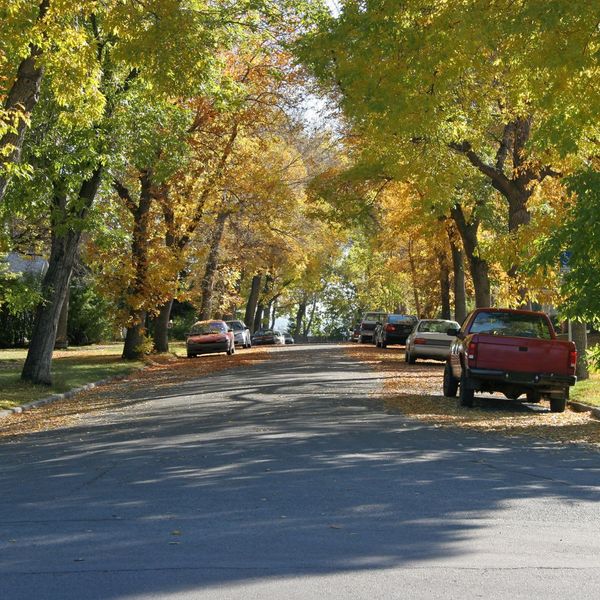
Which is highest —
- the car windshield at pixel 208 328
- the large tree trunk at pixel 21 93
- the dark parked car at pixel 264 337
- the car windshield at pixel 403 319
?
the large tree trunk at pixel 21 93

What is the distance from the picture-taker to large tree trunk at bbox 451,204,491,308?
3569cm

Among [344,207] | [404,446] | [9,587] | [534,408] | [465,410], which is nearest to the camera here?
[9,587]

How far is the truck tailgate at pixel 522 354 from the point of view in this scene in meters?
18.3

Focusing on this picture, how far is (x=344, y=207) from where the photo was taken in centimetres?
3553

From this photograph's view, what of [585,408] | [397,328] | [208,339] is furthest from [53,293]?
[397,328]

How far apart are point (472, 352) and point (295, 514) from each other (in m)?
11.0

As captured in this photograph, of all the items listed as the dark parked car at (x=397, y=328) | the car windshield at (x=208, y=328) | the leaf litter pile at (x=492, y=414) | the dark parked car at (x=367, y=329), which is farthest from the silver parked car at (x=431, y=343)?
the dark parked car at (x=367, y=329)

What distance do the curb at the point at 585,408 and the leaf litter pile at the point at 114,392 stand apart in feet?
30.4

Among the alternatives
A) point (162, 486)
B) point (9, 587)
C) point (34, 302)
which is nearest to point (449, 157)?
point (34, 302)

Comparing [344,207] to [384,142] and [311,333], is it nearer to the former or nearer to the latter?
[384,142]

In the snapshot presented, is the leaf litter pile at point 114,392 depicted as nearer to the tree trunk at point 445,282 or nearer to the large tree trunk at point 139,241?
the large tree trunk at point 139,241

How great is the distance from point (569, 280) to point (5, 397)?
11893 millimetres

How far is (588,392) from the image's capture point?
21781 mm

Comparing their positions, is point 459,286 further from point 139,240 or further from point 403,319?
point 139,240
